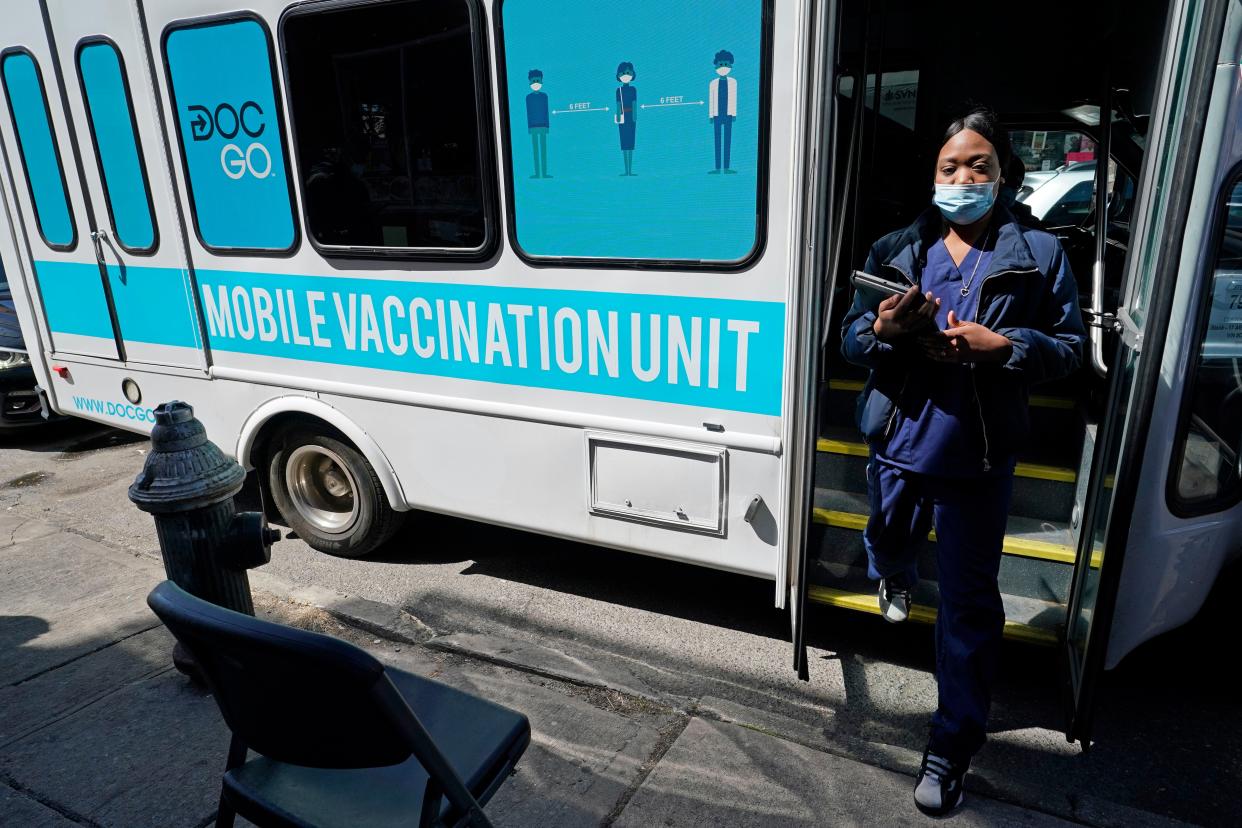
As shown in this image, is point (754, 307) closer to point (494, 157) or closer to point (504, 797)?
point (494, 157)

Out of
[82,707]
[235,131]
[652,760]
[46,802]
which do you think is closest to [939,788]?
[652,760]

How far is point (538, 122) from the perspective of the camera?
2.93 metres

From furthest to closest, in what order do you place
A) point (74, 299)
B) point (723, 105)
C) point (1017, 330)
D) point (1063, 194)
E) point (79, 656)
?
1. point (1063, 194)
2. point (74, 299)
3. point (79, 656)
4. point (723, 105)
5. point (1017, 330)

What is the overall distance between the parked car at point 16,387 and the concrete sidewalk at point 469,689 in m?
3.05

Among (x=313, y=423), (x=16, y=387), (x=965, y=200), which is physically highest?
(x=965, y=200)

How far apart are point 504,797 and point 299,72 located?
9.30 feet

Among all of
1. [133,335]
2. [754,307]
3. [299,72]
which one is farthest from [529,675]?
[133,335]

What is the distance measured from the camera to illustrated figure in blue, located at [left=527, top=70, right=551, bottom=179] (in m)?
2.89

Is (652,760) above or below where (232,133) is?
below

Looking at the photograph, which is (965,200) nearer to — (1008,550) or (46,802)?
(1008,550)

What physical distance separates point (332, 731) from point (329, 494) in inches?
115

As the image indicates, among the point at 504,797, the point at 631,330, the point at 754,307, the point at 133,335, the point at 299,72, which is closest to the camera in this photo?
the point at 504,797

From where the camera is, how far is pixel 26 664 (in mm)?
3152

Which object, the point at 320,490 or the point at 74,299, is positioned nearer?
the point at 320,490
